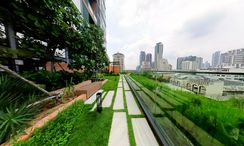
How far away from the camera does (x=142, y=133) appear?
2.95 metres

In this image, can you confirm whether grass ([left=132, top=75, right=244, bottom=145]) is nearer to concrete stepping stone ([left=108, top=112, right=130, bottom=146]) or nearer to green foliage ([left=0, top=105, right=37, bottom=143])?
concrete stepping stone ([left=108, top=112, right=130, bottom=146])

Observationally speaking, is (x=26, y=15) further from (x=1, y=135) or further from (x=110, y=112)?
(x=110, y=112)

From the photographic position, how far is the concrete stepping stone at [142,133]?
2.59 m

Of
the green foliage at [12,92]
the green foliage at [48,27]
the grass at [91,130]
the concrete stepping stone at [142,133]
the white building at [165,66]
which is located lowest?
the concrete stepping stone at [142,133]

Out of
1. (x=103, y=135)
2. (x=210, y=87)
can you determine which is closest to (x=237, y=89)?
(x=210, y=87)

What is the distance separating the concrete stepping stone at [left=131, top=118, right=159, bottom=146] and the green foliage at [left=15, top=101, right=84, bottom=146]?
1.61 meters

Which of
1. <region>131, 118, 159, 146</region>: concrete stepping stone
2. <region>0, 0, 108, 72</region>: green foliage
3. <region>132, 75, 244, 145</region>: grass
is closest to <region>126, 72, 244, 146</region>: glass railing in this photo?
<region>132, 75, 244, 145</region>: grass

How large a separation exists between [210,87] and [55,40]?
6.04 metres

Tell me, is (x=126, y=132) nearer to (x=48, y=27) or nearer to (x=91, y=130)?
(x=91, y=130)

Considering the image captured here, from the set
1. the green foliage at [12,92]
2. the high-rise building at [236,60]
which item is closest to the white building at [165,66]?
the high-rise building at [236,60]

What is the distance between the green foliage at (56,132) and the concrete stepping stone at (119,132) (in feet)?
3.30

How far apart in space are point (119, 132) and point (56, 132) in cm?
144

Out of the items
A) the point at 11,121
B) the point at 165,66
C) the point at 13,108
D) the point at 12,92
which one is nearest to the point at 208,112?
the point at 11,121

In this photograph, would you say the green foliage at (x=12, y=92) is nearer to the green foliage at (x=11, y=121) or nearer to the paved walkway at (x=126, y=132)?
the green foliage at (x=11, y=121)
